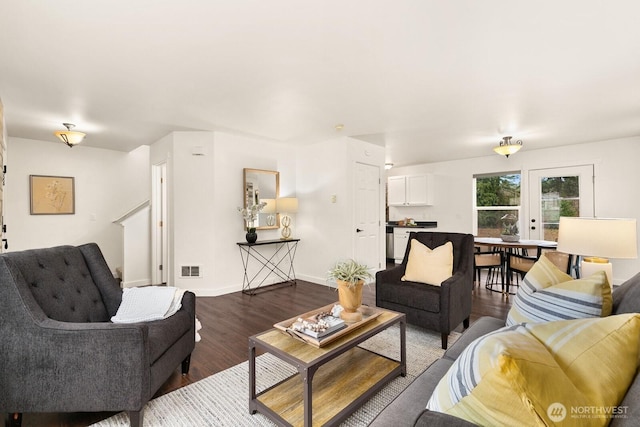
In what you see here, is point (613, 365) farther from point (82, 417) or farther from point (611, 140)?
point (611, 140)

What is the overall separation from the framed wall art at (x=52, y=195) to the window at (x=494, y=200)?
7.85 metres

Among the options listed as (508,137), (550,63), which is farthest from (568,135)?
(550,63)

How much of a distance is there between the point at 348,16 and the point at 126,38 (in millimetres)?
1518

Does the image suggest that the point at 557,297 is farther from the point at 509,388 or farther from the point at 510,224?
the point at 510,224

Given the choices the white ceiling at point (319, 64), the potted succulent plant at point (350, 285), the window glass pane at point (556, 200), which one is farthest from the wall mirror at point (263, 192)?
the window glass pane at point (556, 200)

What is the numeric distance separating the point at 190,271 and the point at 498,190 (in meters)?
6.14

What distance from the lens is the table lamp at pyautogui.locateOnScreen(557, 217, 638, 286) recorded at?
214 cm

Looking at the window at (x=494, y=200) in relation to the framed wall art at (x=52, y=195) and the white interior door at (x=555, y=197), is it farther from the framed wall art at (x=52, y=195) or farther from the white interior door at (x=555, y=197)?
the framed wall art at (x=52, y=195)

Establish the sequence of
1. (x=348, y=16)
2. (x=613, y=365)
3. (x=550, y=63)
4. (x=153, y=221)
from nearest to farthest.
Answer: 1. (x=613, y=365)
2. (x=348, y=16)
3. (x=550, y=63)
4. (x=153, y=221)

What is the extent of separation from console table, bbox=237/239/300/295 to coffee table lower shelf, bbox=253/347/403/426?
104 inches

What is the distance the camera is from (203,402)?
1.84 meters

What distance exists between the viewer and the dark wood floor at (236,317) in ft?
5.75

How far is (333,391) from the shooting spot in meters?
1.76

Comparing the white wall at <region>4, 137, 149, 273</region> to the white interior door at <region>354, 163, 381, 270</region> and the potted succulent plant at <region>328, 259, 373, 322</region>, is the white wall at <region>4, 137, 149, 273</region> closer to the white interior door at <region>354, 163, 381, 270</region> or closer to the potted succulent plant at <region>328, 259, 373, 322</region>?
the white interior door at <region>354, 163, 381, 270</region>
